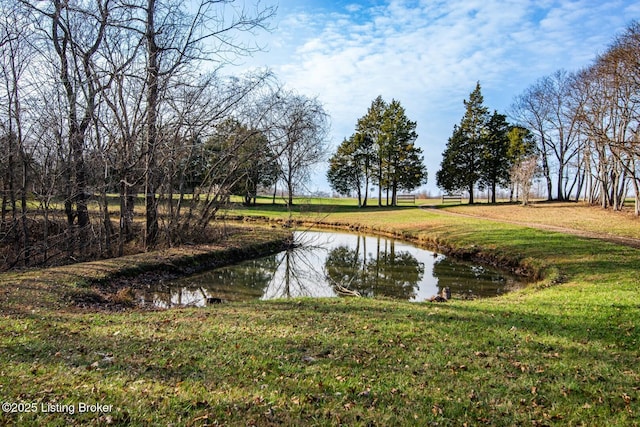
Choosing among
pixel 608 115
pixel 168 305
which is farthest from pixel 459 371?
pixel 608 115

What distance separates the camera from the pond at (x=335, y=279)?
10.3 metres

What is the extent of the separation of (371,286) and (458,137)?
34804 millimetres

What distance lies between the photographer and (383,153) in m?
41.8

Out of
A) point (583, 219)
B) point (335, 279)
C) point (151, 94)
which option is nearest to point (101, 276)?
point (151, 94)

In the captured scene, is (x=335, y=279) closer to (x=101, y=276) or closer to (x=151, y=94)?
(x=101, y=276)

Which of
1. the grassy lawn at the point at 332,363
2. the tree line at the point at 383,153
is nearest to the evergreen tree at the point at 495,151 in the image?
the tree line at the point at 383,153

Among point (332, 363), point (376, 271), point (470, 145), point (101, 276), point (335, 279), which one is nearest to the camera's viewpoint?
point (332, 363)

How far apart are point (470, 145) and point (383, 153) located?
9458 mm

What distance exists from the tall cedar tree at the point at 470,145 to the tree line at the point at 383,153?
3572 millimetres

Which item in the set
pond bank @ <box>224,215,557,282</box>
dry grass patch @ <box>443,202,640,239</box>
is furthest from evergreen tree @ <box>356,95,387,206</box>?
pond bank @ <box>224,215,557,282</box>

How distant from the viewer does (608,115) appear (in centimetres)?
2622

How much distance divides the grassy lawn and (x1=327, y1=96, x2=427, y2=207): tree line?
35557 millimetres

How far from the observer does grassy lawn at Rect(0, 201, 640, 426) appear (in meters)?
3.32

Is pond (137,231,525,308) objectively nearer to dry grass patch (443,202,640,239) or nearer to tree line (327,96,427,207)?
dry grass patch (443,202,640,239)
